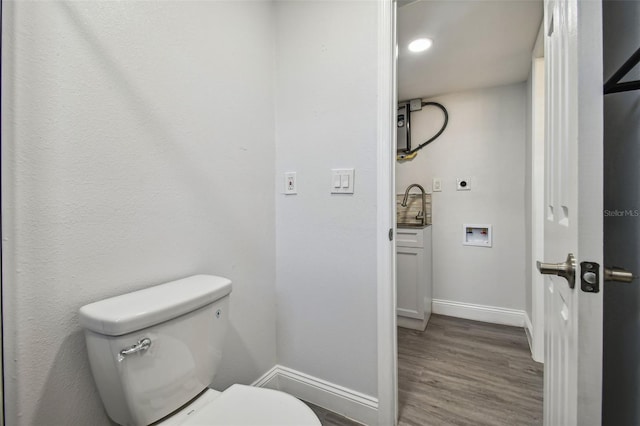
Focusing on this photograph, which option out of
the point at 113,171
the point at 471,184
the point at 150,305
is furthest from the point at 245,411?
the point at 471,184

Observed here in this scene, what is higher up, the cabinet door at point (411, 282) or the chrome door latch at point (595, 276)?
the chrome door latch at point (595, 276)

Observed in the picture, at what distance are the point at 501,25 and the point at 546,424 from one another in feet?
6.48

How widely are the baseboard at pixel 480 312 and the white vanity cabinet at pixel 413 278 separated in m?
0.39

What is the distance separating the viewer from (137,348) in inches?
28.9

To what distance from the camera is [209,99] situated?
46.3 inches

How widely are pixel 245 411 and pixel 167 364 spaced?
27 centimetres

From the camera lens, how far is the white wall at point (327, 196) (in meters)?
1.28

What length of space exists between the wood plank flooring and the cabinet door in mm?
179

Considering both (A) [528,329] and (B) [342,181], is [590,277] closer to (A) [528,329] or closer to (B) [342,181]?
(B) [342,181]

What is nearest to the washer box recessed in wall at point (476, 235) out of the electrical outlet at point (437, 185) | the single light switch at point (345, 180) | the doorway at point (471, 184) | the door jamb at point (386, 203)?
the doorway at point (471, 184)

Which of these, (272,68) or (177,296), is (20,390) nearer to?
(177,296)

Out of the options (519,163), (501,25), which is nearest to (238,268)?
(501,25)

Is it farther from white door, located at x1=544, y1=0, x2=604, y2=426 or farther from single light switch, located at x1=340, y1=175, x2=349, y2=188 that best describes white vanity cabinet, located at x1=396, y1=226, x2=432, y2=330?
white door, located at x1=544, y1=0, x2=604, y2=426

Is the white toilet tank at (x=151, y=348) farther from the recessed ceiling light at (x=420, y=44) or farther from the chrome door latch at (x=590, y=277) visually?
the recessed ceiling light at (x=420, y=44)
